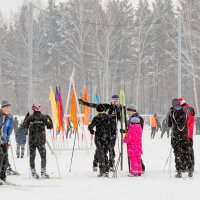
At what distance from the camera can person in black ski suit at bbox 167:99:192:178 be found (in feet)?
36.2

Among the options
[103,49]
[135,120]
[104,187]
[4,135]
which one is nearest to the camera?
[104,187]

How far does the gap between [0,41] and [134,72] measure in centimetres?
1553

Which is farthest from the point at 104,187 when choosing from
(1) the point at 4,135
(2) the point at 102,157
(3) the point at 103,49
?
(3) the point at 103,49

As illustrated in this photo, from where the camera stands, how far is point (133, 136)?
11.6 meters

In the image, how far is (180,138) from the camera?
36.4 ft

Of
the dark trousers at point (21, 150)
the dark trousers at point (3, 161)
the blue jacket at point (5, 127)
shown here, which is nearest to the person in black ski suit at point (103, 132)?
the blue jacket at point (5, 127)

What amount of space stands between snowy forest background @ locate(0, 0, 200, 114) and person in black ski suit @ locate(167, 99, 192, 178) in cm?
3292

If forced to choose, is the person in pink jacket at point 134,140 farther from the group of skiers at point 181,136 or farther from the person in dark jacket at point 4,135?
the person in dark jacket at point 4,135

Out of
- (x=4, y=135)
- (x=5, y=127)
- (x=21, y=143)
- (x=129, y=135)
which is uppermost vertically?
(x=5, y=127)

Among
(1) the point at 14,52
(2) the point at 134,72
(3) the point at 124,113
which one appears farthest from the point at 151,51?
(3) the point at 124,113

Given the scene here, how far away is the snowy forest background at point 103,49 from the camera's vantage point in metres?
49.1

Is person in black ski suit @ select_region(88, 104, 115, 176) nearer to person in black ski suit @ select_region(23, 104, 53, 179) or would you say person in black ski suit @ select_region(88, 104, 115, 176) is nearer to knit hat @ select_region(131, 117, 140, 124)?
knit hat @ select_region(131, 117, 140, 124)

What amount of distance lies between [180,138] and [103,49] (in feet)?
132

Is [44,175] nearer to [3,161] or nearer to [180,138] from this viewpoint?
[3,161]
